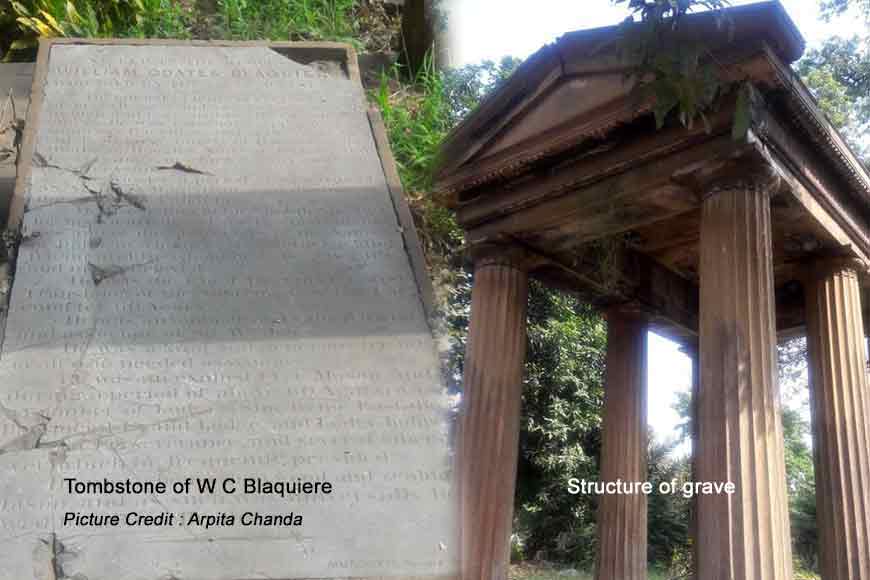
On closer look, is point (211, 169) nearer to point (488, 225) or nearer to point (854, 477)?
point (488, 225)

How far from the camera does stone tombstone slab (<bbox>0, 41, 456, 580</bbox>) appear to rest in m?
3.50

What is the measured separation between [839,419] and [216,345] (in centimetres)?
837

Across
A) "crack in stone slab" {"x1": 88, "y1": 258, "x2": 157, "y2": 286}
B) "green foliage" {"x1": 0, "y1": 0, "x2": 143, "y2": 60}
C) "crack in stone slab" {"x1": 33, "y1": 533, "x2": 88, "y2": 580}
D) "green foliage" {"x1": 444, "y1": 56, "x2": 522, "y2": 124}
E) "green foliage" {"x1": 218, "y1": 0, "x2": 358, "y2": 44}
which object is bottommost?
"crack in stone slab" {"x1": 33, "y1": 533, "x2": 88, "y2": 580}

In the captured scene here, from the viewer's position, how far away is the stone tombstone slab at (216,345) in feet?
11.5

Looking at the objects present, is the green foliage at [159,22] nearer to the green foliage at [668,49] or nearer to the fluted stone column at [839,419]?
the green foliage at [668,49]

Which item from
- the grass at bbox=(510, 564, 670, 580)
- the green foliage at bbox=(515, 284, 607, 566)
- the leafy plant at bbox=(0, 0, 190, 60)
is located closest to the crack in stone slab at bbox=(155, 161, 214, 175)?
the leafy plant at bbox=(0, 0, 190, 60)

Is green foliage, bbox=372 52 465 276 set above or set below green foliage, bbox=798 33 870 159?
below

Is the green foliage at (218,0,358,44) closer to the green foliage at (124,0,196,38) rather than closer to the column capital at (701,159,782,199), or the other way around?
the green foliage at (124,0,196,38)

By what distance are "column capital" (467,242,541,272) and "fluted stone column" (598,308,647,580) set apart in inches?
104

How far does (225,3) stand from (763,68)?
5.22 meters

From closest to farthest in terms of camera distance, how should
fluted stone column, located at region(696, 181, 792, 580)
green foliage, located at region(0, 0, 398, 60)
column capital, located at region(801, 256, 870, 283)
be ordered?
1. green foliage, located at region(0, 0, 398, 60)
2. fluted stone column, located at region(696, 181, 792, 580)
3. column capital, located at region(801, 256, 870, 283)

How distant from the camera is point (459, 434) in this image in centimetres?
999

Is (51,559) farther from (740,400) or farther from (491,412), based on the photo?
(491,412)

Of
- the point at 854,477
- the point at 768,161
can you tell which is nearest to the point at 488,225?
the point at 768,161
